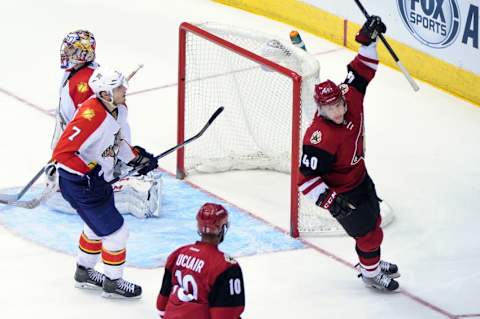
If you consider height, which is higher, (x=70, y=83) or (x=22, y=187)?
(x=70, y=83)

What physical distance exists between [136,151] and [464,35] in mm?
3421

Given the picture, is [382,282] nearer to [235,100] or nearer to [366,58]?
[366,58]

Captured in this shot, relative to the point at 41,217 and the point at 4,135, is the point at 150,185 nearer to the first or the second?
the point at 41,217

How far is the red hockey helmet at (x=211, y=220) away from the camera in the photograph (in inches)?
198

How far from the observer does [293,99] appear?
7172 mm

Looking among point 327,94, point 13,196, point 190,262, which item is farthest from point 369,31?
point 13,196

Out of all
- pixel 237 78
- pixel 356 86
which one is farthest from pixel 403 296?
pixel 237 78

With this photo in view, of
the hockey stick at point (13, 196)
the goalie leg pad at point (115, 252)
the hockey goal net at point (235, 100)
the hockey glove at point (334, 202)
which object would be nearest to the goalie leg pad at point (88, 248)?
the goalie leg pad at point (115, 252)

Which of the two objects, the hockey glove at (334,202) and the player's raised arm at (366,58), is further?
the player's raised arm at (366,58)

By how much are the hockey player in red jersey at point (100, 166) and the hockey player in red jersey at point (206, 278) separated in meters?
1.26

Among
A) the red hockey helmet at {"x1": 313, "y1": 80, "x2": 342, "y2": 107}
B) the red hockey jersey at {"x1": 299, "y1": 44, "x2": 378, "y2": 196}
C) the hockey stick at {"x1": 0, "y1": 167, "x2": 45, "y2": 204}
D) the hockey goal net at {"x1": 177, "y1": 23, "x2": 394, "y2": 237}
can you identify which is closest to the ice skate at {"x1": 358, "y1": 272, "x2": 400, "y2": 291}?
the red hockey jersey at {"x1": 299, "y1": 44, "x2": 378, "y2": 196}

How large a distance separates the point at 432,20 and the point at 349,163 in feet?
10.9

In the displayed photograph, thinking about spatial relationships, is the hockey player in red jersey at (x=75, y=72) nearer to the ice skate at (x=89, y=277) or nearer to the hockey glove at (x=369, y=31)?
the ice skate at (x=89, y=277)

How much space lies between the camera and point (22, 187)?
7.86m
